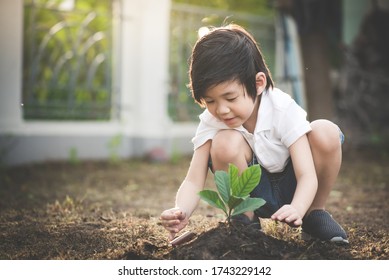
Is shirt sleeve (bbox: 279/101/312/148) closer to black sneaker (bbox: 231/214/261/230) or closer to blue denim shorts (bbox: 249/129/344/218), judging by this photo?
blue denim shorts (bbox: 249/129/344/218)

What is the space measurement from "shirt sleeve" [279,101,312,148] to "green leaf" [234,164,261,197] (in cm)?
25

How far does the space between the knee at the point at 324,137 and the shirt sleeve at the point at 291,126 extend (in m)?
0.04

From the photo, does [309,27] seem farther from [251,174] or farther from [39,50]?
[251,174]

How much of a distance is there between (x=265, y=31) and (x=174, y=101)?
71.4 inches

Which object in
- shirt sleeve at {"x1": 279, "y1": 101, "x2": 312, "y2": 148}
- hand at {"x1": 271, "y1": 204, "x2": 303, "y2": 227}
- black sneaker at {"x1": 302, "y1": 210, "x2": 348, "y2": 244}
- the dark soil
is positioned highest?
shirt sleeve at {"x1": 279, "y1": 101, "x2": 312, "y2": 148}

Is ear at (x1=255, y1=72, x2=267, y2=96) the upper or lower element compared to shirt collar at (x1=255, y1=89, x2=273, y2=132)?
upper

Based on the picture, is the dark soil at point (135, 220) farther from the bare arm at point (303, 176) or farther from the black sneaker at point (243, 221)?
the bare arm at point (303, 176)

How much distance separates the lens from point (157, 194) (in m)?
4.38

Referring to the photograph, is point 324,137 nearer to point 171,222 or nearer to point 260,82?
point 260,82

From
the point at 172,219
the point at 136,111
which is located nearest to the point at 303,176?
the point at 172,219

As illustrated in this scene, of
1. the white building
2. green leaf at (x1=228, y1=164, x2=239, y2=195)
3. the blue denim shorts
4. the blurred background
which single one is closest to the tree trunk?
the blurred background

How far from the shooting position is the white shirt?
2.41 meters

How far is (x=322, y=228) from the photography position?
2.46m

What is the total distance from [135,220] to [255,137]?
874mm
